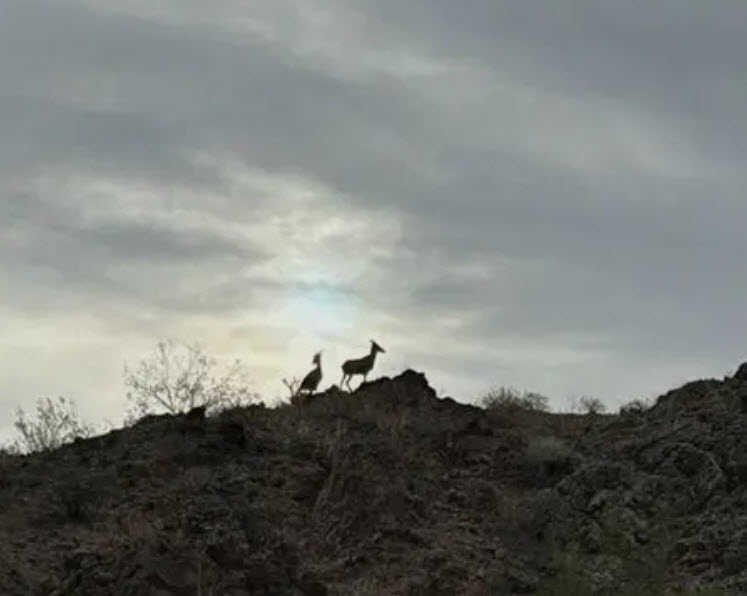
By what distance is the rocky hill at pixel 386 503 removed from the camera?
1783 cm

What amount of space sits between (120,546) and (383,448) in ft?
19.8

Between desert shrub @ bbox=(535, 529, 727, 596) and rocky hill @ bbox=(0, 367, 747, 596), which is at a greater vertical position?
rocky hill @ bbox=(0, 367, 747, 596)

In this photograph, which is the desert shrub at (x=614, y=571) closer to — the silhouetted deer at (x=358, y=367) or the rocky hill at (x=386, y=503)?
the rocky hill at (x=386, y=503)

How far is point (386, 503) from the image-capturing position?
20.9 meters

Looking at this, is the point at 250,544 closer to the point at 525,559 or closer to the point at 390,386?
the point at 525,559

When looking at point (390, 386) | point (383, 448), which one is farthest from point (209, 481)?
point (390, 386)

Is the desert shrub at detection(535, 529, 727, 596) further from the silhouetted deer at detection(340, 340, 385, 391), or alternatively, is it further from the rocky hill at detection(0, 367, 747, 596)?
the silhouetted deer at detection(340, 340, 385, 391)

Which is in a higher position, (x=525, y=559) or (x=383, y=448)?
(x=383, y=448)

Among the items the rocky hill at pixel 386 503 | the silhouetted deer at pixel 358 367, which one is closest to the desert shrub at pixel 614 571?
the rocky hill at pixel 386 503

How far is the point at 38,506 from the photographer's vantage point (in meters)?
20.5

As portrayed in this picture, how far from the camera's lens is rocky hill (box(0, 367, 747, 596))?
58.5ft

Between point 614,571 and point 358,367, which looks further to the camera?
point 358,367

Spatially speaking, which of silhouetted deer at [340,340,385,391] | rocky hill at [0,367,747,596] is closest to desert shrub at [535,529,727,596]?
rocky hill at [0,367,747,596]

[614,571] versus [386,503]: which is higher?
[386,503]
